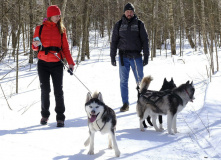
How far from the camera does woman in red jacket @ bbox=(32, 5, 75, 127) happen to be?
4.64 metres

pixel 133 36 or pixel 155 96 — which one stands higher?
pixel 133 36

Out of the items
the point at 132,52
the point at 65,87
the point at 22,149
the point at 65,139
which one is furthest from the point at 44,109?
the point at 65,87

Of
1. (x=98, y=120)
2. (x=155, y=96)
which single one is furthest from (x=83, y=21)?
(x=98, y=120)

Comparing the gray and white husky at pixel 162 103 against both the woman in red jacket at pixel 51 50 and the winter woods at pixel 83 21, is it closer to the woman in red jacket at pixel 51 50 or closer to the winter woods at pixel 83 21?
the woman in red jacket at pixel 51 50

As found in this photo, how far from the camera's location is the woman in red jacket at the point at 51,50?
464cm

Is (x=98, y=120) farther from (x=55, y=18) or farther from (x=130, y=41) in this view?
(x=130, y=41)

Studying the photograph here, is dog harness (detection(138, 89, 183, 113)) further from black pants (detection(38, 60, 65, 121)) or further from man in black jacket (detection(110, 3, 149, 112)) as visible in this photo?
black pants (detection(38, 60, 65, 121))

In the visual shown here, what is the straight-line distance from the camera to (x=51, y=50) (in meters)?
4.70

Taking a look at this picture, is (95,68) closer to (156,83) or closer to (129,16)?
(156,83)

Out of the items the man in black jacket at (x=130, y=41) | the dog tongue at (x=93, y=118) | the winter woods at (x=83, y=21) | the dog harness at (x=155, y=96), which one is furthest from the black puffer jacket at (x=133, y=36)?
the dog tongue at (x=93, y=118)

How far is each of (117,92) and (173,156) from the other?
18.1 feet

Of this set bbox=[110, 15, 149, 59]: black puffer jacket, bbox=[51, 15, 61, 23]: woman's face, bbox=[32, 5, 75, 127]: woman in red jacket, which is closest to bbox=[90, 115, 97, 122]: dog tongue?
bbox=[32, 5, 75, 127]: woman in red jacket

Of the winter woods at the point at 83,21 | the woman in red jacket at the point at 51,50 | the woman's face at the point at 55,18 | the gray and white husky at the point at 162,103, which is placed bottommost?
the gray and white husky at the point at 162,103

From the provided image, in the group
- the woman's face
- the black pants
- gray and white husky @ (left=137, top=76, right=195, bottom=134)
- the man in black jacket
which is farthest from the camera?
the man in black jacket
